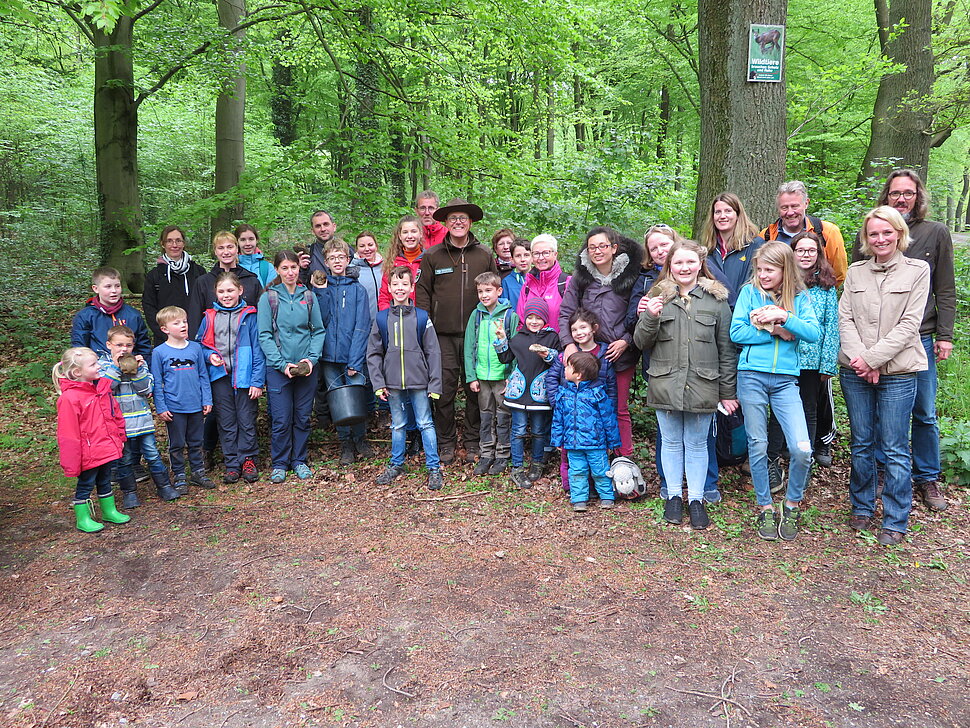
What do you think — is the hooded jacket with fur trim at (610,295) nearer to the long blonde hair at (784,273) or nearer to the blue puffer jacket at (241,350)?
the long blonde hair at (784,273)

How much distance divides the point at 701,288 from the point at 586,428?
1366mm

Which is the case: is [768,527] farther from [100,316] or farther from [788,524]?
[100,316]

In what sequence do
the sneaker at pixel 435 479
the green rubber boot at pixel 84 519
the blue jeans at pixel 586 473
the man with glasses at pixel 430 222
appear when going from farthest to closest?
the man with glasses at pixel 430 222 < the sneaker at pixel 435 479 < the blue jeans at pixel 586 473 < the green rubber boot at pixel 84 519

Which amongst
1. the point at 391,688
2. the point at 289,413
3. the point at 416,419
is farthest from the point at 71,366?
the point at 391,688

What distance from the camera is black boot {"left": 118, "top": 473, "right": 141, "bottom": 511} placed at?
5.40 metres

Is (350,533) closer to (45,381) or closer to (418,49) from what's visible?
(45,381)

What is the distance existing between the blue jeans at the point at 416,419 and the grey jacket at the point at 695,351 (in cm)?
208

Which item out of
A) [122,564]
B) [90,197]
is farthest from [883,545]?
[90,197]

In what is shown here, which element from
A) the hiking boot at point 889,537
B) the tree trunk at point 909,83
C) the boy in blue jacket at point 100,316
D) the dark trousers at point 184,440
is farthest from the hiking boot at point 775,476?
the tree trunk at point 909,83

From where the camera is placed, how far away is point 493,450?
6.05 m

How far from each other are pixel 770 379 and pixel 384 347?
10.5 feet

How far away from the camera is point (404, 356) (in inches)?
229

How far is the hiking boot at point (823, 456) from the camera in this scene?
548 centimetres

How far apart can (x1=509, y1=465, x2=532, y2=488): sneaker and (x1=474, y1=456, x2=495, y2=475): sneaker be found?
240mm
